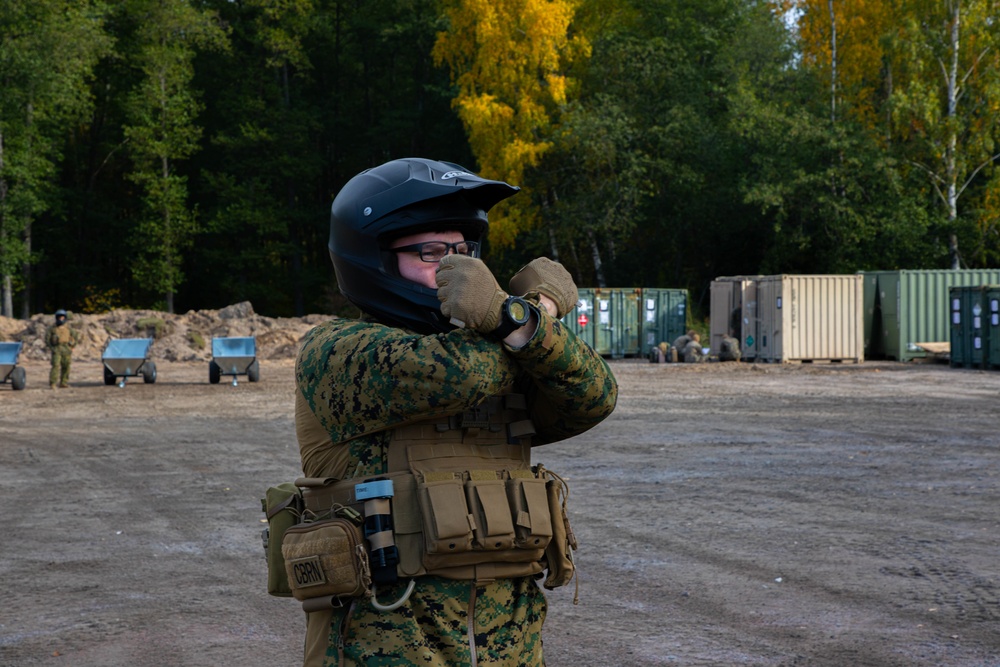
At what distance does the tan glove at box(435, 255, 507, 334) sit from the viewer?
2424 mm

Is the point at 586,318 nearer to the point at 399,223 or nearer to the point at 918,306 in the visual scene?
the point at 918,306

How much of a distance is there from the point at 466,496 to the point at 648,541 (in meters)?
5.66

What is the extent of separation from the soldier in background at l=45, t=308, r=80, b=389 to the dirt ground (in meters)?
6.91

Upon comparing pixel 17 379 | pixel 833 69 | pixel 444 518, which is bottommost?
pixel 17 379

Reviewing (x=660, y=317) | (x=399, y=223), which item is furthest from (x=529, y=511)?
(x=660, y=317)

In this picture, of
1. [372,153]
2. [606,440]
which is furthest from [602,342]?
[372,153]

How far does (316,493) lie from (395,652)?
436 millimetres

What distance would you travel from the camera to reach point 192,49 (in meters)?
53.2

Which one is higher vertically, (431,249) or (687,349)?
(431,249)

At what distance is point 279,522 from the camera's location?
2.77m

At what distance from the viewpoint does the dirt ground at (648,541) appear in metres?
5.68

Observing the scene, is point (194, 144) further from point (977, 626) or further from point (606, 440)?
point (977, 626)

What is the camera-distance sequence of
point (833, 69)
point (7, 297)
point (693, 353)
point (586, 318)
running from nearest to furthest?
point (693, 353), point (586, 318), point (833, 69), point (7, 297)

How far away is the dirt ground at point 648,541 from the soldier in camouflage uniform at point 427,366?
2817 millimetres
